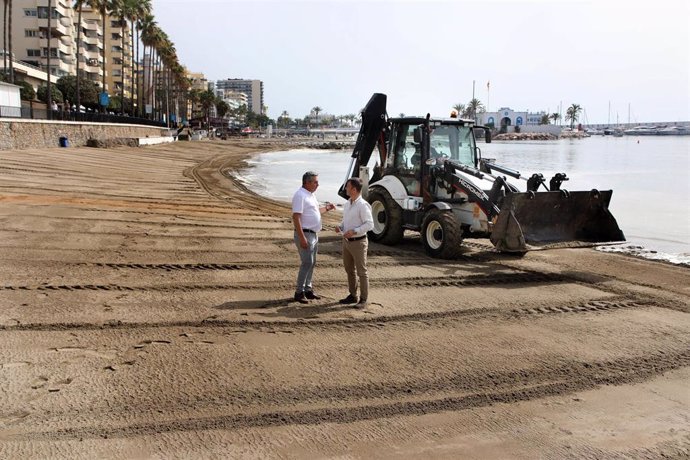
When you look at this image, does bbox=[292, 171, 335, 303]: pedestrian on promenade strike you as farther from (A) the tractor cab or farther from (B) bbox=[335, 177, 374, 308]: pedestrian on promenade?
(A) the tractor cab

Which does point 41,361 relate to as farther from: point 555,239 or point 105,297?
point 555,239

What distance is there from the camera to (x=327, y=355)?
5.85 metres

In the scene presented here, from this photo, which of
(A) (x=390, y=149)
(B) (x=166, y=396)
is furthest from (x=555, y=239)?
(B) (x=166, y=396)

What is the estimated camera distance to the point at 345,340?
20.6 ft

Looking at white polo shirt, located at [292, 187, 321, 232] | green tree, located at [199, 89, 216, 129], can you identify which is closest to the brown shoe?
white polo shirt, located at [292, 187, 321, 232]

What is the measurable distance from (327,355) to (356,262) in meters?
1.72

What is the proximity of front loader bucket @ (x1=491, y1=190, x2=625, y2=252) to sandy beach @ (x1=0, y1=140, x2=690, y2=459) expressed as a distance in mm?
519

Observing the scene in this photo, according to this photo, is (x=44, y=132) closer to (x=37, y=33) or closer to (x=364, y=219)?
(x=364, y=219)

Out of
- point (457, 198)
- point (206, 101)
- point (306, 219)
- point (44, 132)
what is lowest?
point (306, 219)

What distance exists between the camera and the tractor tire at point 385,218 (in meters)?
11.8

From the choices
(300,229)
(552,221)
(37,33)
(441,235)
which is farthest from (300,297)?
(37,33)

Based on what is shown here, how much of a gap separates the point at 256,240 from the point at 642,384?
785cm

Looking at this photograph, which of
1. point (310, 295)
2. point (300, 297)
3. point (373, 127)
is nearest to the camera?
point (300, 297)

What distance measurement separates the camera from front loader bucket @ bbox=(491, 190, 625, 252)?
980 centimetres
